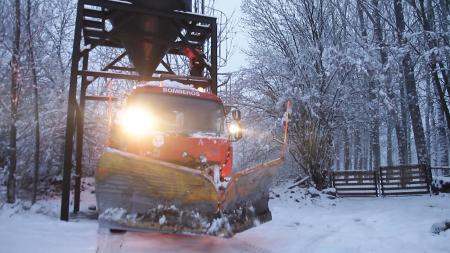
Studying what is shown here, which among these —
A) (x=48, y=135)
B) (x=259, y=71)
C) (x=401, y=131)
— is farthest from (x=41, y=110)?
(x=401, y=131)

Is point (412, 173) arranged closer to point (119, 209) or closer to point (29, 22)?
point (119, 209)

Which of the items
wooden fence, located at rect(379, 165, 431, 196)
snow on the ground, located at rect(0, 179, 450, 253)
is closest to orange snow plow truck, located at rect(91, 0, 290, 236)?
snow on the ground, located at rect(0, 179, 450, 253)

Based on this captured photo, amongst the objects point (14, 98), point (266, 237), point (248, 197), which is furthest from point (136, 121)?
point (14, 98)

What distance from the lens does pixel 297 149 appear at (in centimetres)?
1588

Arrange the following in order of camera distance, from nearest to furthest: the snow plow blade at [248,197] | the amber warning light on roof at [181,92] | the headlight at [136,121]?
the snow plow blade at [248,197] → the headlight at [136,121] → the amber warning light on roof at [181,92]

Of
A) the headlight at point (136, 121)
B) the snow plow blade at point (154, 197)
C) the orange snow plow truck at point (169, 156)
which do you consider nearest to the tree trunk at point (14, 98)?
the orange snow plow truck at point (169, 156)

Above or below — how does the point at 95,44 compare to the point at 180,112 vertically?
above

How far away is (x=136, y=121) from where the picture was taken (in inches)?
252

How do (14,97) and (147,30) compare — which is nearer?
(147,30)

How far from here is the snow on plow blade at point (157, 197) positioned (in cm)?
467

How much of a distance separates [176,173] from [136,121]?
2067mm

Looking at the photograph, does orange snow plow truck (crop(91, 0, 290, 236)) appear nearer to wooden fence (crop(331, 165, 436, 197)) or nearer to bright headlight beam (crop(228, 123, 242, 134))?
bright headlight beam (crop(228, 123, 242, 134))

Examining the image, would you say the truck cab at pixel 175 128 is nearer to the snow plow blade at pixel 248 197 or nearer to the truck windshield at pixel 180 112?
the truck windshield at pixel 180 112

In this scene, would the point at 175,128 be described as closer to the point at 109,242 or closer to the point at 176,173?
the point at 176,173
